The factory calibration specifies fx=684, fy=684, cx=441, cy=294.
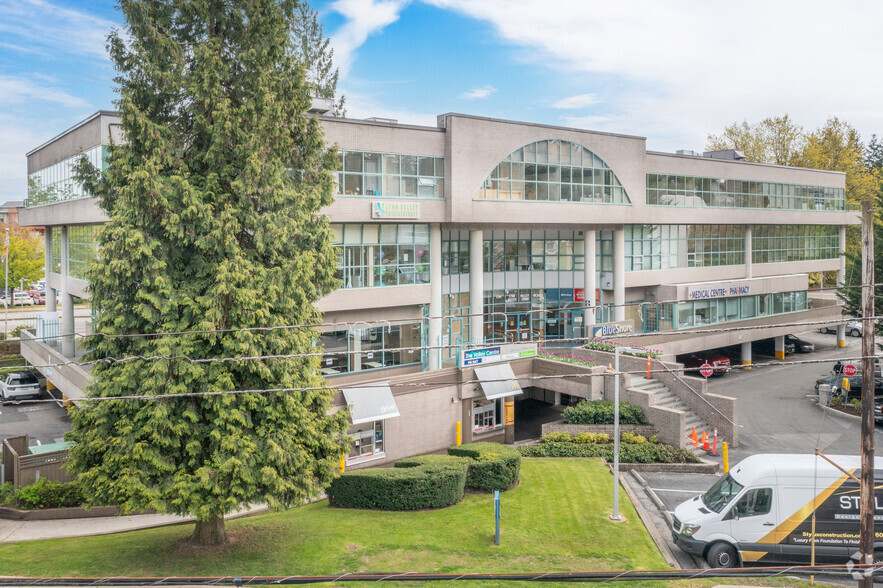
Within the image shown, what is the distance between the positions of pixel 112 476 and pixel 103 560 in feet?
8.22

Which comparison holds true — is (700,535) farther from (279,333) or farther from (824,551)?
(279,333)

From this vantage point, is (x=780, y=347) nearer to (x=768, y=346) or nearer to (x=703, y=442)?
(x=768, y=346)

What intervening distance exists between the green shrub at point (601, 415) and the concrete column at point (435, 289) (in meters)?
6.37

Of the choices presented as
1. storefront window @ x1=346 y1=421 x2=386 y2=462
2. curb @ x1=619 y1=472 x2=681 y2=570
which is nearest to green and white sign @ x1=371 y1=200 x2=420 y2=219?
storefront window @ x1=346 y1=421 x2=386 y2=462

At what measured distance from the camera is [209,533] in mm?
15883

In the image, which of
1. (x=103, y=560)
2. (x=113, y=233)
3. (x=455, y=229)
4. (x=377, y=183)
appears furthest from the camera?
(x=455, y=229)

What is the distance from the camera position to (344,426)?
16734 mm

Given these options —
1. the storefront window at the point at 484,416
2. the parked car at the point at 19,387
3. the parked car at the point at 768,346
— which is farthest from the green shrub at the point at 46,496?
the parked car at the point at 768,346

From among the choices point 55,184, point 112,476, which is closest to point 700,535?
point 112,476

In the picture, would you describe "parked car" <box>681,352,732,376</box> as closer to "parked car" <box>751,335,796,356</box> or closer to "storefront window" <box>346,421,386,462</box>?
"parked car" <box>751,335,796,356</box>

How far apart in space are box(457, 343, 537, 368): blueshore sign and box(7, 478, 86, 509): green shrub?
15.2m

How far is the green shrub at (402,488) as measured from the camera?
63.5 ft

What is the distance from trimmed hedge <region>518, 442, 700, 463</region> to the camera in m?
24.7

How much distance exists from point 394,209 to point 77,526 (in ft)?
54.1
